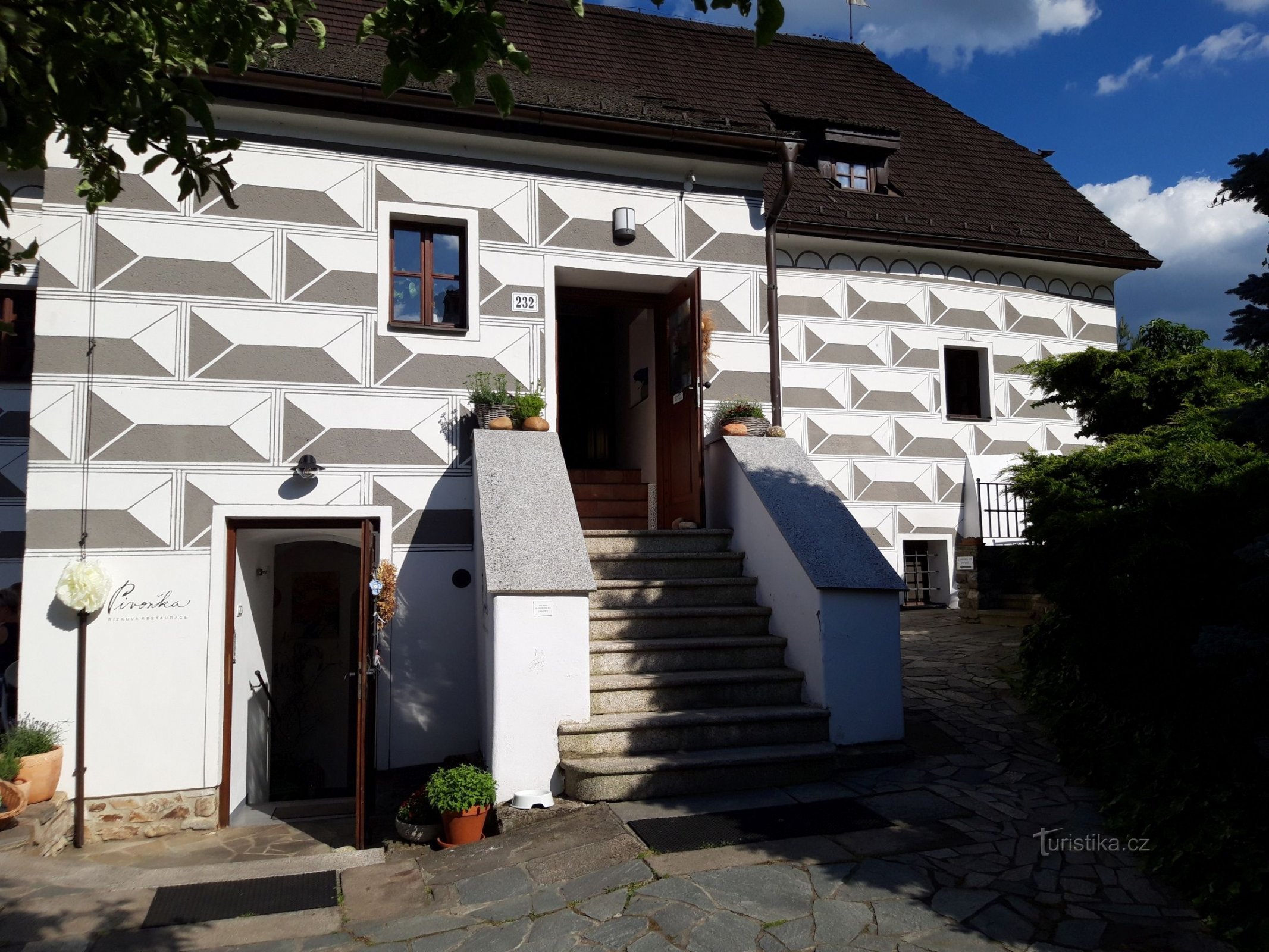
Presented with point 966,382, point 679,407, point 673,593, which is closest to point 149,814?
point 673,593

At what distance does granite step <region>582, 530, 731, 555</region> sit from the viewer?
26.6ft

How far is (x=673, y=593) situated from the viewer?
297 inches

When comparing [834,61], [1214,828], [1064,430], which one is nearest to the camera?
[1214,828]

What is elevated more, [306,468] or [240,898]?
[306,468]

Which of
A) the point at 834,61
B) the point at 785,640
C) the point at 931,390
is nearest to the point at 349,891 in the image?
the point at 785,640

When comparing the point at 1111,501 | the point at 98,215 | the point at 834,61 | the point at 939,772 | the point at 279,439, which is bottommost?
the point at 939,772

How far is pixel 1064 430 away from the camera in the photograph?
41.0 ft

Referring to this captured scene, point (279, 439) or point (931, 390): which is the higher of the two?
point (931, 390)

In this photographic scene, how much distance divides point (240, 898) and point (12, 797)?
7.40ft

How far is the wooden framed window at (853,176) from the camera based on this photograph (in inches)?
499

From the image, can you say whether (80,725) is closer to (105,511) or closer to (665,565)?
(105,511)

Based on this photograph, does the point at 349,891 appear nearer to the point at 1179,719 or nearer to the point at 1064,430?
the point at 1179,719

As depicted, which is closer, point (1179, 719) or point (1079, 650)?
point (1179, 719)

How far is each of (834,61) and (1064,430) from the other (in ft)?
23.9
